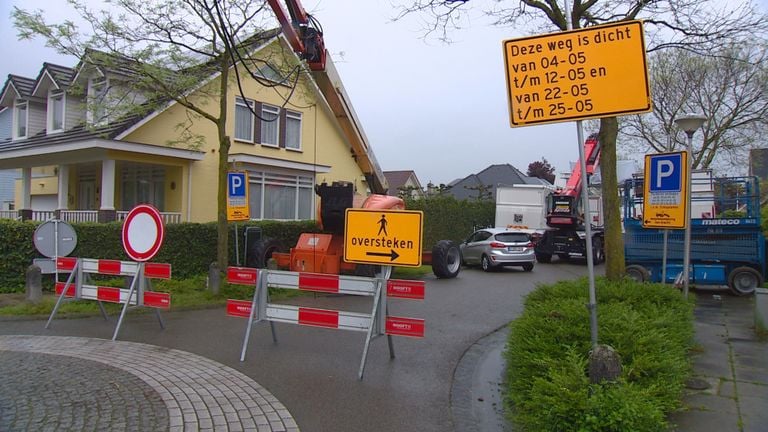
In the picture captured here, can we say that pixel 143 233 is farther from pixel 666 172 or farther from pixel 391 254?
pixel 666 172

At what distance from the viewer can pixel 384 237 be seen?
6.60 m

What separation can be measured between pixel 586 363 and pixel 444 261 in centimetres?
1149

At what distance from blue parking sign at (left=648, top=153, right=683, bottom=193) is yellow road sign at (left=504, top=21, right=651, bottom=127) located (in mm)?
5072

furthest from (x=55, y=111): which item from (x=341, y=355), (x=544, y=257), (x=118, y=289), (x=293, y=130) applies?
(x=544, y=257)

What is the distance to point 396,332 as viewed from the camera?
629 centimetres

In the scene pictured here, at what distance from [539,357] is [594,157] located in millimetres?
18583

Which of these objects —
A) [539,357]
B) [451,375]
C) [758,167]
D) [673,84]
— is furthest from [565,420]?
[758,167]

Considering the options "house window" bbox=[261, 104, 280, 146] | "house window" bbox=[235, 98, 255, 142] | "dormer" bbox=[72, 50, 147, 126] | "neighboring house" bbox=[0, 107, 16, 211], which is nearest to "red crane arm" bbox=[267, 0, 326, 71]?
"dormer" bbox=[72, 50, 147, 126]

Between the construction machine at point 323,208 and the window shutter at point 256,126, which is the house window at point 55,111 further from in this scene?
the construction machine at point 323,208

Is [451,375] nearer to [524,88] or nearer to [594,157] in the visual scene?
[524,88]

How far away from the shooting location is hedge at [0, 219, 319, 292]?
1144cm

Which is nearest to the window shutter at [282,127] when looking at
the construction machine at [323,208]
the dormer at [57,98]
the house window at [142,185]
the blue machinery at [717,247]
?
the house window at [142,185]

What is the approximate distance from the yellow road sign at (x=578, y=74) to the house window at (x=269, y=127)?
1683 centimetres

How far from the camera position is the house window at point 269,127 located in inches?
813
